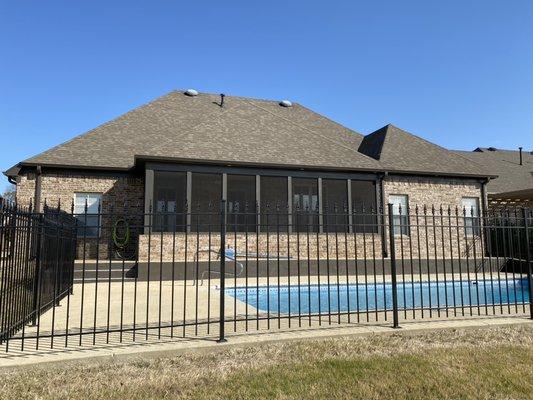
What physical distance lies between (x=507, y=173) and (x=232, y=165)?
19.7 meters

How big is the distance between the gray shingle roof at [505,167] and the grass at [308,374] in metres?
20.0

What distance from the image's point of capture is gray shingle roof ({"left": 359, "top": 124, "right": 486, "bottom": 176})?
19.1 metres

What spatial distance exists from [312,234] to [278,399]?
12.6 metres

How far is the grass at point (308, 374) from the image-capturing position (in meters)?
3.64

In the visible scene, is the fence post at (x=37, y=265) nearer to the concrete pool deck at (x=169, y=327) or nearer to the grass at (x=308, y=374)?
the concrete pool deck at (x=169, y=327)

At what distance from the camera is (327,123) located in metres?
24.0

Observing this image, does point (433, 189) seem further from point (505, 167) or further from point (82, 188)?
point (82, 188)

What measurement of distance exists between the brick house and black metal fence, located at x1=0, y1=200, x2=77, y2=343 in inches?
232

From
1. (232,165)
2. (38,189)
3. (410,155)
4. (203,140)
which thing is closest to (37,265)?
(232,165)

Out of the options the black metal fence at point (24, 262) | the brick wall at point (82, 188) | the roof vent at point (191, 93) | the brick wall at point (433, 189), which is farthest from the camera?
the roof vent at point (191, 93)

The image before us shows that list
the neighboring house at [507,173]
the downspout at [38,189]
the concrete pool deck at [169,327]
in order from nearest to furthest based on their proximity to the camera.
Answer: the concrete pool deck at [169,327] < the downspout at [38,189] < the neighboring house at [507,173]

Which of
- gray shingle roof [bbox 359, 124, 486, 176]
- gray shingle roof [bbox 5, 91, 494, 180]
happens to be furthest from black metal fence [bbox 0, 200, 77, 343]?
gray shingle roof [bbox 359, 124, 486, 176]

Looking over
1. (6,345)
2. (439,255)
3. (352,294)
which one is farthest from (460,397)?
(439,255)

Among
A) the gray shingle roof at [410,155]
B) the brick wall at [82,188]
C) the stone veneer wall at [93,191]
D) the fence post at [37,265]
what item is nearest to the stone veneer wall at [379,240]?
the gray shingle roof at [410,155]
